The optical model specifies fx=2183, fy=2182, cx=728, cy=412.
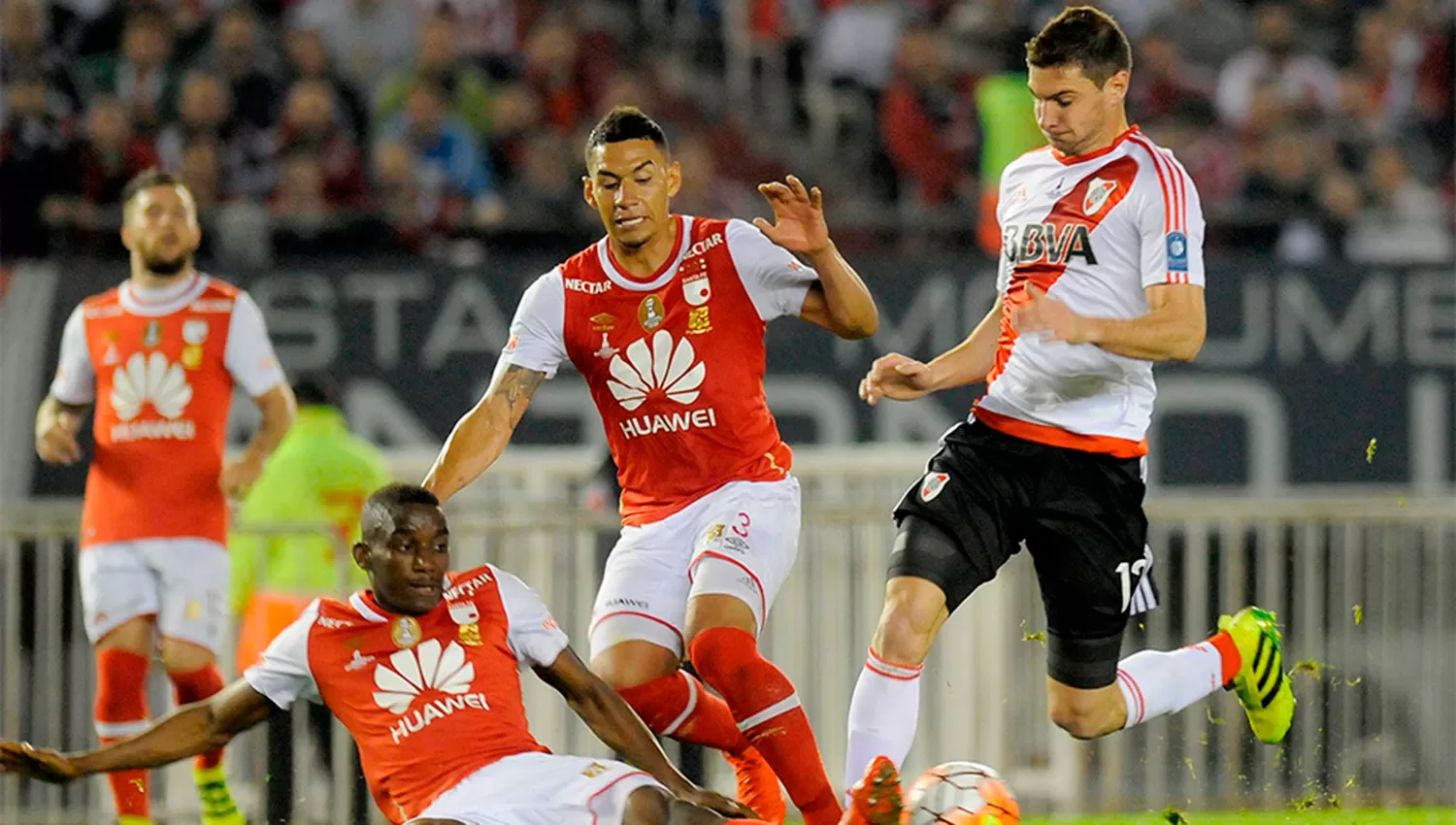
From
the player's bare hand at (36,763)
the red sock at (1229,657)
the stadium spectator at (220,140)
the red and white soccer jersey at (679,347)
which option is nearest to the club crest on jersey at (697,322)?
the red and white soccer jersey at (679,347)

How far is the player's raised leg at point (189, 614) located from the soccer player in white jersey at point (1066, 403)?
11.2 feet

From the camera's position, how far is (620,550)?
23.3 feet

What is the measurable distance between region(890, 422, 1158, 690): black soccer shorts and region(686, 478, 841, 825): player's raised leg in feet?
1.43

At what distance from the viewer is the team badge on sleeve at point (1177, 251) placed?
6.41 meters

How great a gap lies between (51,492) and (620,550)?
5961mm

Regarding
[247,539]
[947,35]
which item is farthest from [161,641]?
[947,35]

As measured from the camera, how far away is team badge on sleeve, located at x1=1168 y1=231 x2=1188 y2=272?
641 centimetres

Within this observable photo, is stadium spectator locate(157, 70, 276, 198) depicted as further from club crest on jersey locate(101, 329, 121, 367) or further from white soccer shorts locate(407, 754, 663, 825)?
white soccer shorts locate(407, 754, 663, 825)

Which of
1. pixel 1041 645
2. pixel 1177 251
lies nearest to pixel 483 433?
pixel 1177 251

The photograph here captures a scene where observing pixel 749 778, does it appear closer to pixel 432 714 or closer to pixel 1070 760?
pixel 432 714

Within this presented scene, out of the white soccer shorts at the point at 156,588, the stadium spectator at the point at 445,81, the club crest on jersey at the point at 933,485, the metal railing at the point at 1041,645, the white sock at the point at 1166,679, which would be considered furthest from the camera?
the stadium spectator at the point at 445,81

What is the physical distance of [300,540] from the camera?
992 cm

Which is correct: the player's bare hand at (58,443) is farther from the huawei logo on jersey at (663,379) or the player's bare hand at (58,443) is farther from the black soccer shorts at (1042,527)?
the black soccer shorts at (1042,527)

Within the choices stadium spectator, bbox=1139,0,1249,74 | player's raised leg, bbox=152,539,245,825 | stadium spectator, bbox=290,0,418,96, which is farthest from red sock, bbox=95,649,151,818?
stadium spectator, bbox=1139,0,1249,74
